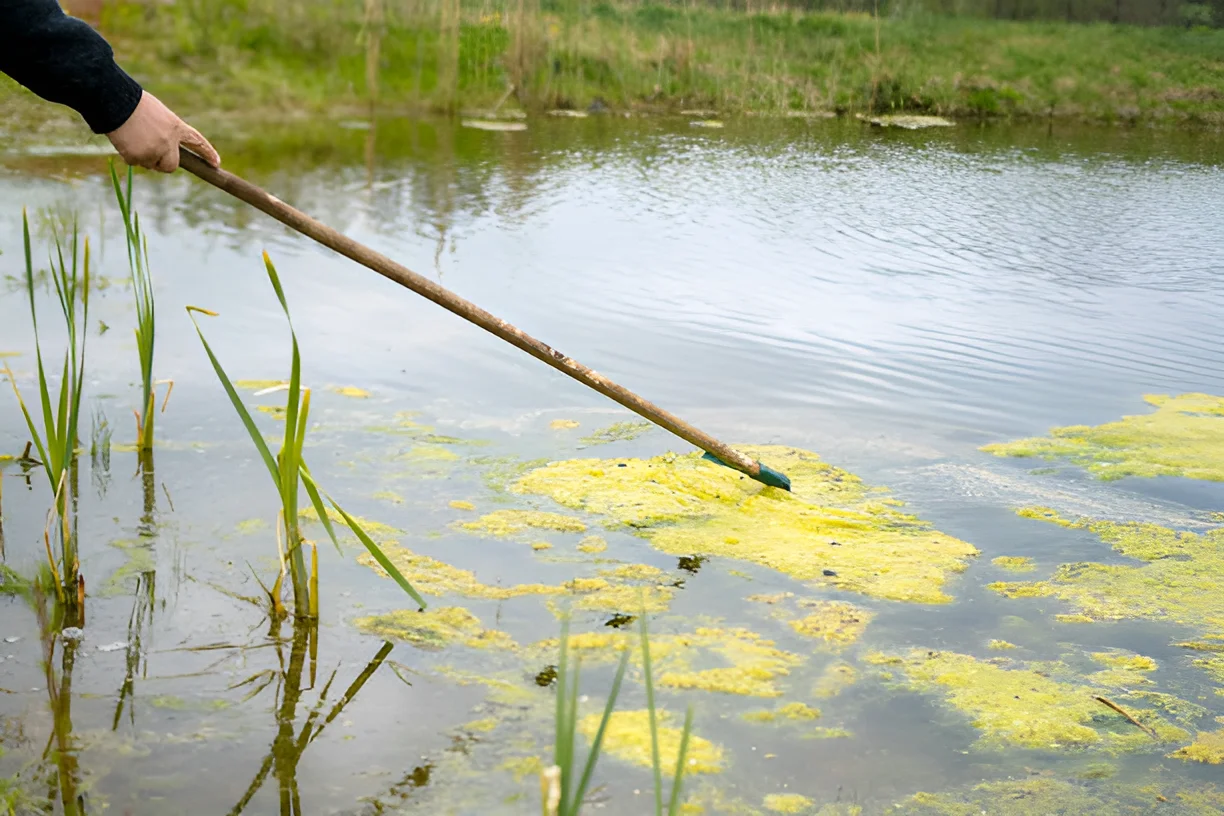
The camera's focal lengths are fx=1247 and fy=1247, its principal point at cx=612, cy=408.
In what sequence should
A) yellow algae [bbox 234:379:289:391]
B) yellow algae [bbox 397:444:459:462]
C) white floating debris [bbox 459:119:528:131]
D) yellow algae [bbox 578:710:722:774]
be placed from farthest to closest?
white floating debris [bbox 459:119:528:131], yellow algae [bbox 234:379:289:391], yellow algae [bbox 397:444:459:462], yellow algae [bbox 578:710:722:774]

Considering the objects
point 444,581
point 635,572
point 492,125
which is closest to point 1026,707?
point 635,572

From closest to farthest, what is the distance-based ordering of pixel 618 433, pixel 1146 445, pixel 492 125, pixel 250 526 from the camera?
1. pixel 250 526
2. pixel 618 433
3. pixel 1146 445
4. pixel 492 125

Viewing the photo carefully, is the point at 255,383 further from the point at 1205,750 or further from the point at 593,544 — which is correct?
the point at 1205,750

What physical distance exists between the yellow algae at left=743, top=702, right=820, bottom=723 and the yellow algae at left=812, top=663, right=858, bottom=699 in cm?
6

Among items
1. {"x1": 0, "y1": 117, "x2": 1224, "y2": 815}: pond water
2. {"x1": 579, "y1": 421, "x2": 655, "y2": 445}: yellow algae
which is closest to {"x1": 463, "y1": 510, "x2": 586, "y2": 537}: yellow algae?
{"x1": 0, "y1": 117, "x2": 1224, "y2": 815}: pond water

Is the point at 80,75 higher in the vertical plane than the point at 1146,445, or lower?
higher

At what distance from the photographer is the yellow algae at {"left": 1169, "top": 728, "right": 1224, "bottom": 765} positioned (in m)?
2.08

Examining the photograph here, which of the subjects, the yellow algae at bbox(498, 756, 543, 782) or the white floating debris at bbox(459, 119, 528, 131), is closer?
the yellow algae at bbox(498, 756, 543, 782)

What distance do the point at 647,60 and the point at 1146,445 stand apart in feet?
28.9

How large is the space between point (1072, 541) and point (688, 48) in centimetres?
960

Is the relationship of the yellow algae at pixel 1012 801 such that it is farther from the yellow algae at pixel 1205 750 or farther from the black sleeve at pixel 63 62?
the black sleeve at pixel 63 62

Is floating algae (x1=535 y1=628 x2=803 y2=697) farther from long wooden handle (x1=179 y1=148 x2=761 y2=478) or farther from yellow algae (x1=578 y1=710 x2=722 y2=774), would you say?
Result: long wooden handle (x1=179 y1=148 x2=761 y2=478)

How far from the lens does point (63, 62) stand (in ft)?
6.82

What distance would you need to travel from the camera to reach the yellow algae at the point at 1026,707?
2.13 m
